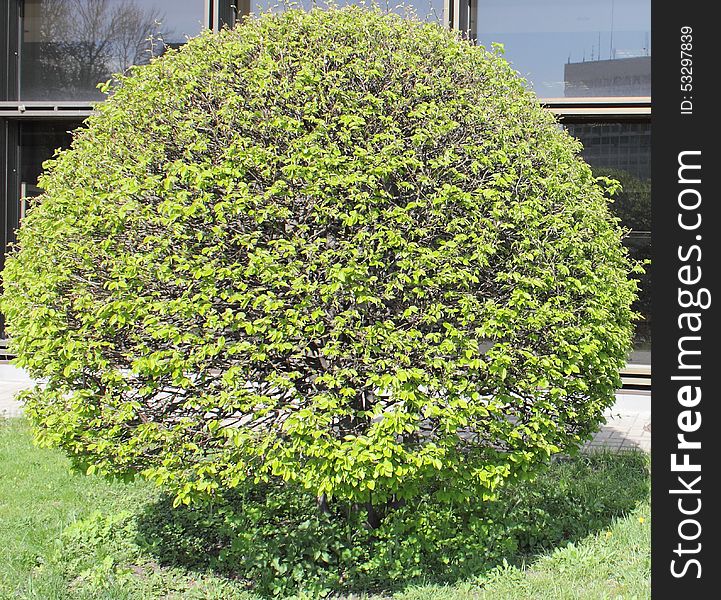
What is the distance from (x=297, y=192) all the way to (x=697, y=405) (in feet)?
7.99

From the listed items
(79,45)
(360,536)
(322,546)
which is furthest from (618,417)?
(79,45)

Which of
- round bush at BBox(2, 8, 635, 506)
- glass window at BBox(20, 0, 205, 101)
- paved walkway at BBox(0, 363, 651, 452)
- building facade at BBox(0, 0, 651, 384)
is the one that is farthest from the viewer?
glass window at BBox(20, 0, 205, 101)

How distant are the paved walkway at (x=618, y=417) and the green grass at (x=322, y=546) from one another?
1880 mm

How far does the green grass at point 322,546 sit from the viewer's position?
190 inches

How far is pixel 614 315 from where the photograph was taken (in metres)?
5.06

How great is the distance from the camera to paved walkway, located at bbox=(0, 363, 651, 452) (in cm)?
849

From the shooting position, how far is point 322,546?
5199mm

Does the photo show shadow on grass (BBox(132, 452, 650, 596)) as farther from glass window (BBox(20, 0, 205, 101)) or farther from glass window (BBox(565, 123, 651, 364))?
glass window (BBox(20, 0, 205, 101))

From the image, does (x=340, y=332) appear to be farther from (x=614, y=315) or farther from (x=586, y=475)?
(x=586, y=475)

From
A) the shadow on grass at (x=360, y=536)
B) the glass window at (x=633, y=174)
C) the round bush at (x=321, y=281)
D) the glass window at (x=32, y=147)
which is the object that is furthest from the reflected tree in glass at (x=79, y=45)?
the shadow on grass at (x=360, y=536)

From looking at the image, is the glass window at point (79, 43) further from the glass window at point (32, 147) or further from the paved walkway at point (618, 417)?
the paved walkway at point (618, 417)

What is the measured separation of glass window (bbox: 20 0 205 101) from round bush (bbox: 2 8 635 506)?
772 cm

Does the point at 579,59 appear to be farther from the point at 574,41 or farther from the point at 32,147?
the point at 32,147

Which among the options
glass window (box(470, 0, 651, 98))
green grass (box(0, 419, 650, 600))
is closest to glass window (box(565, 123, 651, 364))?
glass window (box(470, 0, 651, 98))
